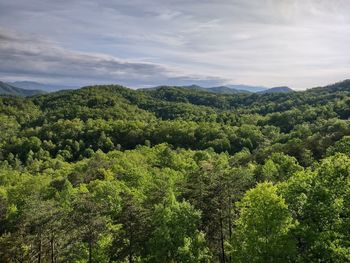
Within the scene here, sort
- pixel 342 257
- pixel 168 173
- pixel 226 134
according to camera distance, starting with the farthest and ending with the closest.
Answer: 1. pixel 226 134
2. pixel 168 173
3. pixel 342 257

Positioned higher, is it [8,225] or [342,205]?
[342,205]

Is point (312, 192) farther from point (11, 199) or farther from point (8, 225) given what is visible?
point (11, 199)

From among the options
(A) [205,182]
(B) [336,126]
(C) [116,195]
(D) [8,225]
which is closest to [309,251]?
(A) [205,182]

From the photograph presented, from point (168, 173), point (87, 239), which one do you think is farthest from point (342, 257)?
point (168, 173)

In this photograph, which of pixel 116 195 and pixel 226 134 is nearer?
pixel 116 195

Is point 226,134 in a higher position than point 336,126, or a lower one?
lower

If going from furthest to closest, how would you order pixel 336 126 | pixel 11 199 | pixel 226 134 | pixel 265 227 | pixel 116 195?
pixel 226 134 → pixel 336 126 → pixel 11 199 → pixel 116 195 → pixel 265 227

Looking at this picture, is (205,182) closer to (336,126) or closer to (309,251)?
(309,251)

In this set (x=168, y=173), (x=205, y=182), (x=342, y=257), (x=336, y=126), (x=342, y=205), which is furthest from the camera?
(x=336, y=126)

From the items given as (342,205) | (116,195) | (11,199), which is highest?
(342,205)
